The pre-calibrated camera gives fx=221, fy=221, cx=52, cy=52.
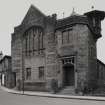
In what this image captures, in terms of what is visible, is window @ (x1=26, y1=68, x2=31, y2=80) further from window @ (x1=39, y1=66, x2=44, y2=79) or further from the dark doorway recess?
the dark doorway recess

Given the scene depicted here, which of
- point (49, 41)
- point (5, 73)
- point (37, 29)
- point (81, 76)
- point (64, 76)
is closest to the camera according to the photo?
point (81, 76)

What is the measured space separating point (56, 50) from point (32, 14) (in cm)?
882

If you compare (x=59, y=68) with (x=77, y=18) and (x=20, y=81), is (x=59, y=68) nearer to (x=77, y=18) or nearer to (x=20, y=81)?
(x=77, y=18)

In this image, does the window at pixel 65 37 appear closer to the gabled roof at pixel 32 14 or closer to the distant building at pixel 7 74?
the gabled roof at pixel 32 14

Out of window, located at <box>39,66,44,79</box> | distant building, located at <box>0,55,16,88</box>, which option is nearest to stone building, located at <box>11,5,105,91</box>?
window, located at <box>39,66,44,79</box>

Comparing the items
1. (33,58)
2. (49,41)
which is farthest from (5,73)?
(49,41)

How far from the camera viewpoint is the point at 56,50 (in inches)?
1283

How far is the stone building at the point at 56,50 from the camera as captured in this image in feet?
97.5

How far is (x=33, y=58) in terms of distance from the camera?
3675 centimetres

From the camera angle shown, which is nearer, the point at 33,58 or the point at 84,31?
the point at 84,31

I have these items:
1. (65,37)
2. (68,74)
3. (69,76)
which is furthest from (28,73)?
(65,37)

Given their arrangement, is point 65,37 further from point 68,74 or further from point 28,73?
point 28,73

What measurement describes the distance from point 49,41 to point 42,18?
4236mm

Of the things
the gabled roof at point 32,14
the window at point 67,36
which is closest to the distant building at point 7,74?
the gabled roof at point 32,14
